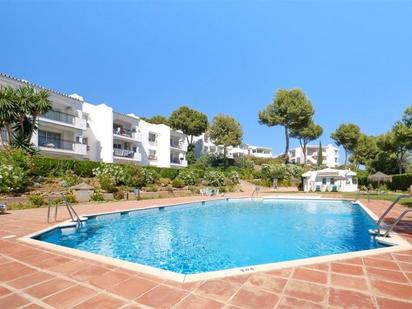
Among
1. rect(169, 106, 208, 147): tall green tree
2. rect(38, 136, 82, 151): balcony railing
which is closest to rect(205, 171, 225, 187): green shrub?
rect(169, 106, 208, 147): tall green tree

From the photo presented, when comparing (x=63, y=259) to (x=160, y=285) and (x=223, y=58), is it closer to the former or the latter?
(x=160, y=285)

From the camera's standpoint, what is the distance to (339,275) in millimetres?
3686

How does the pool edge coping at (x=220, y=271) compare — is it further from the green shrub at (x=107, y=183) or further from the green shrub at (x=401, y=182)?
the green shrub at (x=401, y=182)

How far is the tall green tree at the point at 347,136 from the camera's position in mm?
44969

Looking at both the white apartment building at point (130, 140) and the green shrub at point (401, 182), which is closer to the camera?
the green shrub at point (401, 182)

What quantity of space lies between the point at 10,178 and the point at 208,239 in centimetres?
1115

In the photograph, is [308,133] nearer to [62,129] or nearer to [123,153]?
[123,153]

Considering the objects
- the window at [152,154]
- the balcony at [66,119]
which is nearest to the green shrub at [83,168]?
the balcony at [66,119]

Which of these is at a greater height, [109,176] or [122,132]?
[122,132]

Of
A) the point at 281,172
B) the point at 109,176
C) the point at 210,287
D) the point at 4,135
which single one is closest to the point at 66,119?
the point at 4,135

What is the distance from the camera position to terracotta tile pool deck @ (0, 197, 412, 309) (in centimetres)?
285

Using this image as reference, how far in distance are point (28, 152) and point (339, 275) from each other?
65.3 ft

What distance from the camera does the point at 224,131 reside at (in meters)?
42.4

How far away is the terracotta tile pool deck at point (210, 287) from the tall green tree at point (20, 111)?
1666cm
